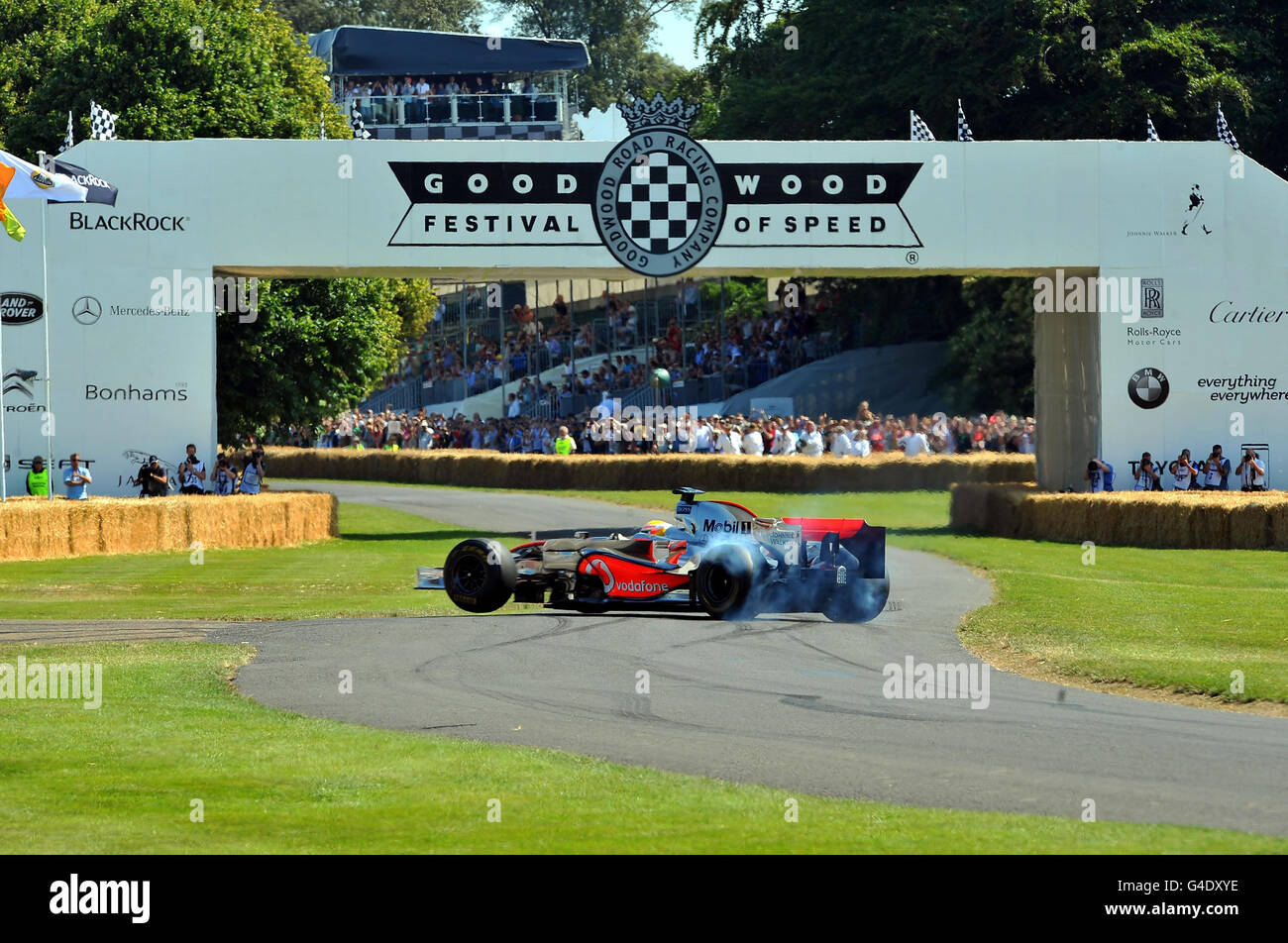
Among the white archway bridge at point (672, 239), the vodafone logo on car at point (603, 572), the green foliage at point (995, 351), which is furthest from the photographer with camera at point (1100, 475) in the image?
the green foliage at point (995, 351)

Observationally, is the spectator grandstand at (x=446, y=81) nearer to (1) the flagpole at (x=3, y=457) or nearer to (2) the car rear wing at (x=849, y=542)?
(1) the flagpole at (x=3, y=457)

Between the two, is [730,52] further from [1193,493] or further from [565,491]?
[1193,493]

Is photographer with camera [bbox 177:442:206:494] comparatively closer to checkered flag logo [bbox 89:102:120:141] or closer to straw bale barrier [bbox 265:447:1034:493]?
checkered flag logo [bbox 89:102:120:141]

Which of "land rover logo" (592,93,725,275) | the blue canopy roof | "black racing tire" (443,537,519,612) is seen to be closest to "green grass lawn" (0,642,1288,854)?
"black racing tire" (443,537,519,612)

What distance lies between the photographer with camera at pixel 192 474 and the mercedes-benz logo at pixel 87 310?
2.59m

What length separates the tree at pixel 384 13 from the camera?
288 feet

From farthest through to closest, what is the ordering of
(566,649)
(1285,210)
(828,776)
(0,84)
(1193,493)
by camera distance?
(0,84) → (1285,210) → (1193,493) → (566,649) → (828,776)

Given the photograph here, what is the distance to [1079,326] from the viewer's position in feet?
92.4

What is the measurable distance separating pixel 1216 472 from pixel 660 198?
10559mm

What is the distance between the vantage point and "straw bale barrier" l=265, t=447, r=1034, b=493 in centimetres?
3694

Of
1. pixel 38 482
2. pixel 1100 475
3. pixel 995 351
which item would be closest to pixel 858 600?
pixel 1100 475

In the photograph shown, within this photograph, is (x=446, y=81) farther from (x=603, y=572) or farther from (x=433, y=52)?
(x=603, y=572)

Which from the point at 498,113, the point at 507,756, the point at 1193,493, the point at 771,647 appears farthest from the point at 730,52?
the point at 507,756
